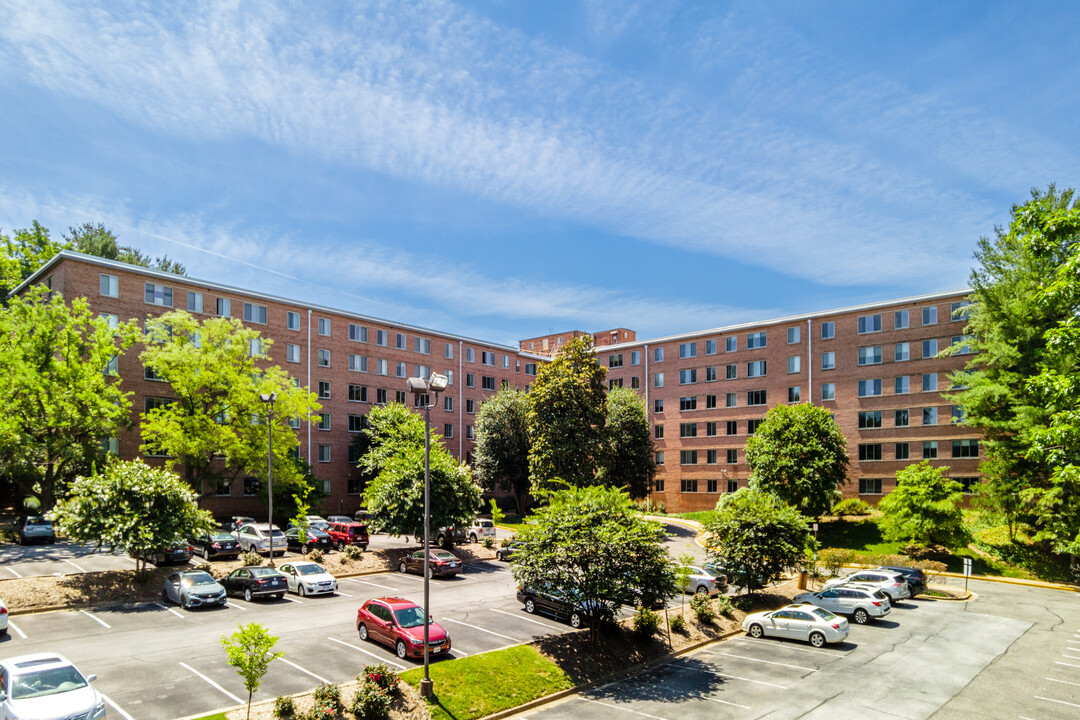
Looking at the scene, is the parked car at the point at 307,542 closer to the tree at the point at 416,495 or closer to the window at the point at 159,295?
the tree at the point at 416,495

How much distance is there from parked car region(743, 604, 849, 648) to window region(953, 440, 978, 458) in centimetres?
3904

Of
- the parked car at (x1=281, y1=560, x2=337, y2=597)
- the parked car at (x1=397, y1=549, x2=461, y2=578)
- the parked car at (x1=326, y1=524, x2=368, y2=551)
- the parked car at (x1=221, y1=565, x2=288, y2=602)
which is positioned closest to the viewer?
the parked car at (x1=221, y1=565, x2=288, y2=602)

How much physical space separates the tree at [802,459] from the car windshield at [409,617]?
34003 millimetres

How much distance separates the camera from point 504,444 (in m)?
62.8

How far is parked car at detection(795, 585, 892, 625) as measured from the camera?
2950cm

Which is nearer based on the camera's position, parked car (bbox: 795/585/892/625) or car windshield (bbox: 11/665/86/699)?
car windshield (bbox: 11/665/86/699)

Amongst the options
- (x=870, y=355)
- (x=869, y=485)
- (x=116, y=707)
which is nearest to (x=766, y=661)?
(x=116, y=707)

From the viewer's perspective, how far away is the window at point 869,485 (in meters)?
60.5

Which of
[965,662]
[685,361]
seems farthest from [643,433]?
[965,662]

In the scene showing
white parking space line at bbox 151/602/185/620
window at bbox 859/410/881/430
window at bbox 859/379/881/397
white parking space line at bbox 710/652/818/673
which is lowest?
white parking space line at bbox 710/652/818/673

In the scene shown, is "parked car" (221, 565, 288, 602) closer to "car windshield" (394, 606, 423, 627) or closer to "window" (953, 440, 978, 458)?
"car windshield" (394, 606, 423, 627)

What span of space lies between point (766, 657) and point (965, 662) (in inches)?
264

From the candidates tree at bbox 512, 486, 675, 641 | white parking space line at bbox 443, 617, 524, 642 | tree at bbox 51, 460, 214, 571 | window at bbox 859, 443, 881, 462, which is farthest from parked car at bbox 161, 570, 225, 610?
window at bbox 859, 443, 881, 462

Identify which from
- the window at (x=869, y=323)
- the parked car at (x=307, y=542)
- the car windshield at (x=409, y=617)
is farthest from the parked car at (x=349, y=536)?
the window at (x=869, y=323)
